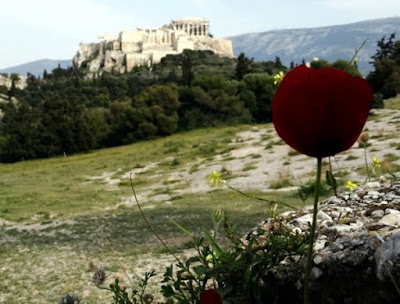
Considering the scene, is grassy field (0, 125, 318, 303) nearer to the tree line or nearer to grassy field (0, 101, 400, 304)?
grassy field (0, 101, 400, 304)

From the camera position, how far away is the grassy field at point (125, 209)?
875 centimetres

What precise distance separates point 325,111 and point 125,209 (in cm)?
1648

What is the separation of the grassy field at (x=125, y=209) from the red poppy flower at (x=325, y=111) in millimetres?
1374

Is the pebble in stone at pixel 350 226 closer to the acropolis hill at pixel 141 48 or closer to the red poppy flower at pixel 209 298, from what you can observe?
the red poppy flower at pixel 209 298

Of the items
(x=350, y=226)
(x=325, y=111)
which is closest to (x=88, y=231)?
(x=350, y=226)

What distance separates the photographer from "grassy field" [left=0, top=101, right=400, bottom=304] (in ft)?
28.7

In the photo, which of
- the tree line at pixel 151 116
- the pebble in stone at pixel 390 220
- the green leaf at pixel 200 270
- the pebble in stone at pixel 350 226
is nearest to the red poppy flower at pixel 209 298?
the green leaf at pixel 200 270

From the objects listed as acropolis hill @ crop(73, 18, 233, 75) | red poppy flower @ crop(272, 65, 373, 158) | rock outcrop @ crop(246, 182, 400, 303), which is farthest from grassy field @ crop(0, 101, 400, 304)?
acropolis hill @ crop(73, 18, 233, 75)

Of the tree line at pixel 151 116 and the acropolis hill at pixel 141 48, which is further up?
the acropolis hill at pixel 141 48

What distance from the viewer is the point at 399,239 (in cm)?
187

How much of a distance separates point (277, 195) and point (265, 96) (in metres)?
52.1

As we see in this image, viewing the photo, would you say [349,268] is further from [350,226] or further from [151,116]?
[151,116]

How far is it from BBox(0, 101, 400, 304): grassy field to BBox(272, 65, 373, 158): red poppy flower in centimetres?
137

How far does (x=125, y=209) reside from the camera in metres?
17.4
